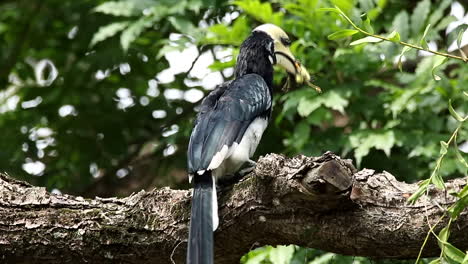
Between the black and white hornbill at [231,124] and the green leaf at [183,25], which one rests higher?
the black and white hornbill at [231,124]

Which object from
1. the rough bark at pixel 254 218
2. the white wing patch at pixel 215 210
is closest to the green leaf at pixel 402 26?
the rough bark at pixel 254 218

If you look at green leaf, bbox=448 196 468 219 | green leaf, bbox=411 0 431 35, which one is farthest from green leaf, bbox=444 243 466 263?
green leaf, bbox=411 0 431 35

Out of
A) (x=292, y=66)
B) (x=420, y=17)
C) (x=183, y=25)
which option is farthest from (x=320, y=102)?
(x=183, y=25)

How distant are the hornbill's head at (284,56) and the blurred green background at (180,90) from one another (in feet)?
0.39

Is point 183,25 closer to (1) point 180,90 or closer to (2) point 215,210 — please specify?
(1) point 180,90

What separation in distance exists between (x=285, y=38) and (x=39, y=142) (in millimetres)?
2421

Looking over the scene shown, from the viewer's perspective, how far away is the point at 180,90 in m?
6.01

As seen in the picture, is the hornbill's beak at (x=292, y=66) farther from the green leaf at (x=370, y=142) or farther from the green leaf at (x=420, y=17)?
the green leaf at (x=420, y=17)

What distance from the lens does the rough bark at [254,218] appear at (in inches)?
114

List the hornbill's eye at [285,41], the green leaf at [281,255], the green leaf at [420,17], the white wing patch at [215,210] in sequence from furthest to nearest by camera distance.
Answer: the green leaf at [420,17], the hornbill's eye at [285,41], the green leaf at [281,255], the white wing patch at [215,210]

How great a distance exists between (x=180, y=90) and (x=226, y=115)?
2.31m

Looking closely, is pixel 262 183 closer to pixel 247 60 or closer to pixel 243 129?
pixel 243 129

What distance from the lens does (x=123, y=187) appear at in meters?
6.34

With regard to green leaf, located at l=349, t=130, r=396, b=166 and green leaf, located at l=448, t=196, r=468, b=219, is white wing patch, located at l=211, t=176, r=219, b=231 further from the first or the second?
green leaf, located at l=349, t=130, r=396, b=166
